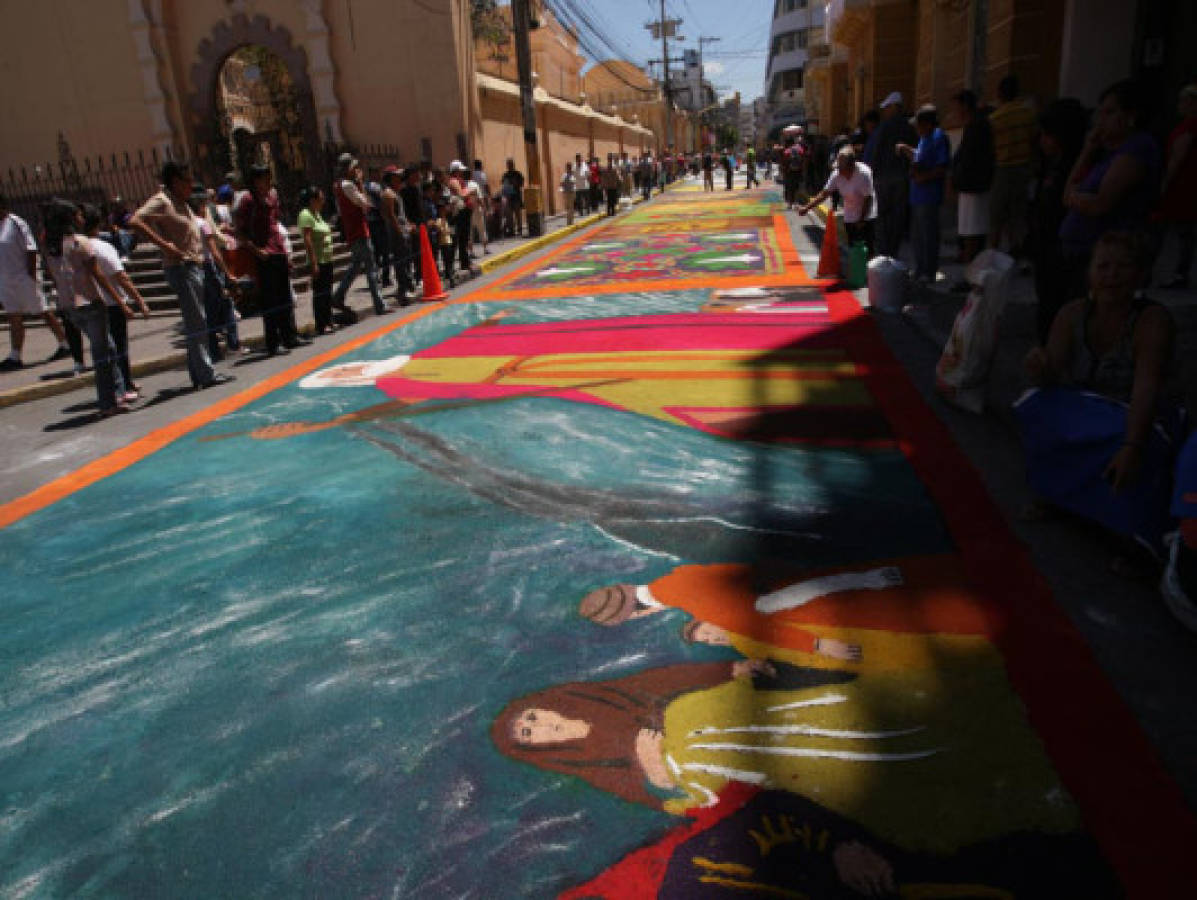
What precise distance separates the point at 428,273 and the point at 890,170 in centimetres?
613

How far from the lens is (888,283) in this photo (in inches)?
313

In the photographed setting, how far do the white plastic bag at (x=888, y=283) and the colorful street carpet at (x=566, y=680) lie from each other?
10.5 ft

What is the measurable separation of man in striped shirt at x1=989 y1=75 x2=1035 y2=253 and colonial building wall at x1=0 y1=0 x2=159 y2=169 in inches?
801

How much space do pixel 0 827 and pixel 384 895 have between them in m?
1.18

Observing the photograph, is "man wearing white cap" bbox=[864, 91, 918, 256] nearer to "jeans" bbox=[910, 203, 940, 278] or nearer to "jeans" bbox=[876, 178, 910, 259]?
"jeans" bbox=[876, 178, 910, 259]

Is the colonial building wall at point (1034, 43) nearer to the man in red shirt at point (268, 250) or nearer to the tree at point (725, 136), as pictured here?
the man in red shirt at point (268, 250)

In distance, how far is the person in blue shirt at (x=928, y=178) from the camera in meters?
8.08

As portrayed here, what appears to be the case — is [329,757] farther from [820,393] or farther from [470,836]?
[820,393]

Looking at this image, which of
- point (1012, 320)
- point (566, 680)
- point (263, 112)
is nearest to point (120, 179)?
point (263, 112)

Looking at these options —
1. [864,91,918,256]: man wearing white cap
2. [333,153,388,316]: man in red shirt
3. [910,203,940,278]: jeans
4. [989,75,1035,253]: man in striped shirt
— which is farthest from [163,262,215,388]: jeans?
[989,75,1035,253]: man in striped shirt

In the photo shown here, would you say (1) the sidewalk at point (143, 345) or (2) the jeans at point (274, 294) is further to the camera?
(2) the jeans at point (274, 294)

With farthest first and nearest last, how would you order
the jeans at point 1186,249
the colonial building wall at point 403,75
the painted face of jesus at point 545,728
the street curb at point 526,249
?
the colonial building wall at point 403,75 < the street curb at point 526,249 < the jeans at point 1186,249 < the painted face of jesus at point 545,728

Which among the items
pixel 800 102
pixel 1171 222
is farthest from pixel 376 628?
pixel 800 102

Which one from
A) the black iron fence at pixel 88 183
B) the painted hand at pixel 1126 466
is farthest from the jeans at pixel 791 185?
the painted hand at pixel 1126 466
